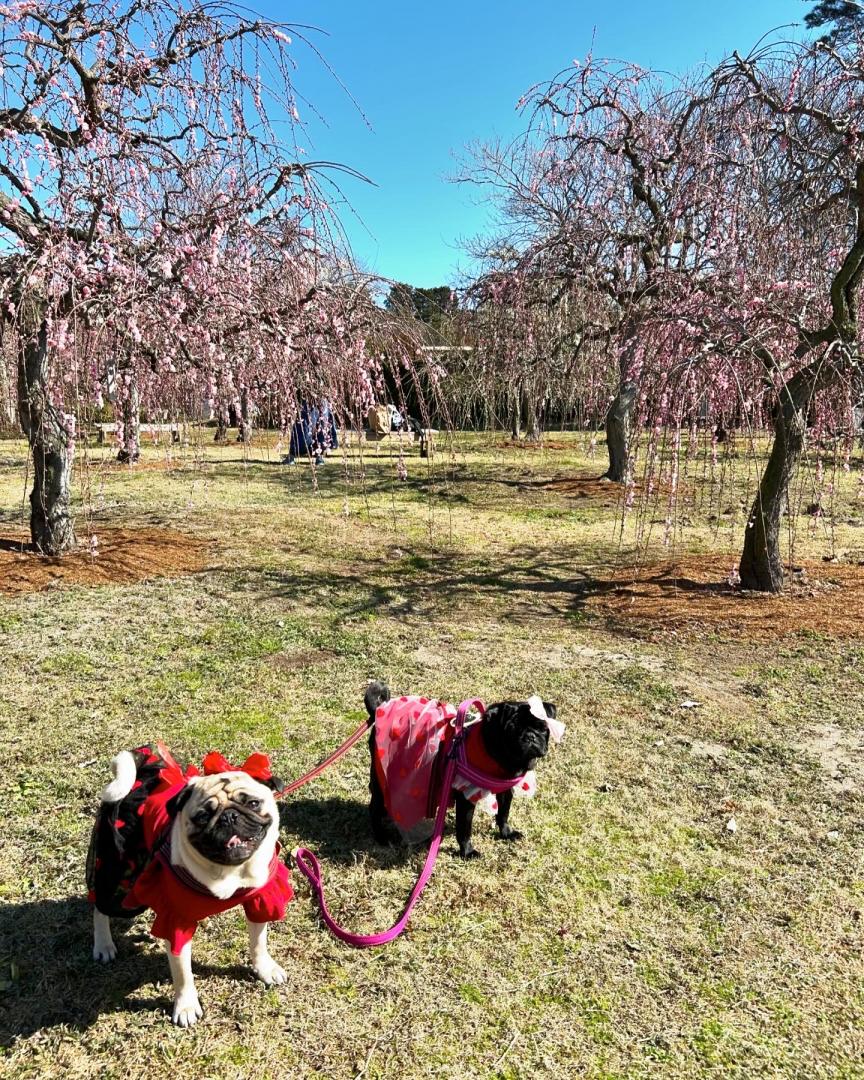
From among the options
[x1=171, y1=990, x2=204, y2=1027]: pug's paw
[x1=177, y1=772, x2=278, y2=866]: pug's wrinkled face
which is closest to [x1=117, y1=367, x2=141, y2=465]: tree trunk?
[x1=177, y1=772, x2=278, y2=866]: pug's wrinkled face

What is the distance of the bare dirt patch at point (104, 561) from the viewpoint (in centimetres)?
553

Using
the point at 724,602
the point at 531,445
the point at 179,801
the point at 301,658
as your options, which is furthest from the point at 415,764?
the point at 531,445

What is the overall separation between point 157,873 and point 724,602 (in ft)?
15.4

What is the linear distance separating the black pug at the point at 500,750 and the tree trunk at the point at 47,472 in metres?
4.00

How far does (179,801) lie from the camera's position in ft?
5.51

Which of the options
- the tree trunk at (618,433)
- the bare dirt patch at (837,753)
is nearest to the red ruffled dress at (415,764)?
the bare dirt patch at (837,753)

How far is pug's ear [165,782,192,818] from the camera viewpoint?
1666 mm

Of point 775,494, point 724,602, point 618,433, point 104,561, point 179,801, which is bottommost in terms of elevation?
point 724,602

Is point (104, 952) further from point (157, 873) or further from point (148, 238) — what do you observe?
point (148, 238)

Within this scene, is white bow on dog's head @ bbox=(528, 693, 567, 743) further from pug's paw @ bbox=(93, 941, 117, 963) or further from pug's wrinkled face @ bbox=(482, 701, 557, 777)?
pug's paw @ bbox=(93, 941, 117, 963)

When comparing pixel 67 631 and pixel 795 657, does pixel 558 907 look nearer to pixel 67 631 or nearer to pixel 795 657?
pixel 795 657

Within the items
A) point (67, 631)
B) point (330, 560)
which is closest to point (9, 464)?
point (330, 560)

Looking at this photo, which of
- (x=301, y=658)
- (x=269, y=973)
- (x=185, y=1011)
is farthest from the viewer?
(x=301, y=658)

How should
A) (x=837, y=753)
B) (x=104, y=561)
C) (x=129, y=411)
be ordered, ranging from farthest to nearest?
(x=104, y=561)
(x=129, y=411)
(x=837, y=753)
